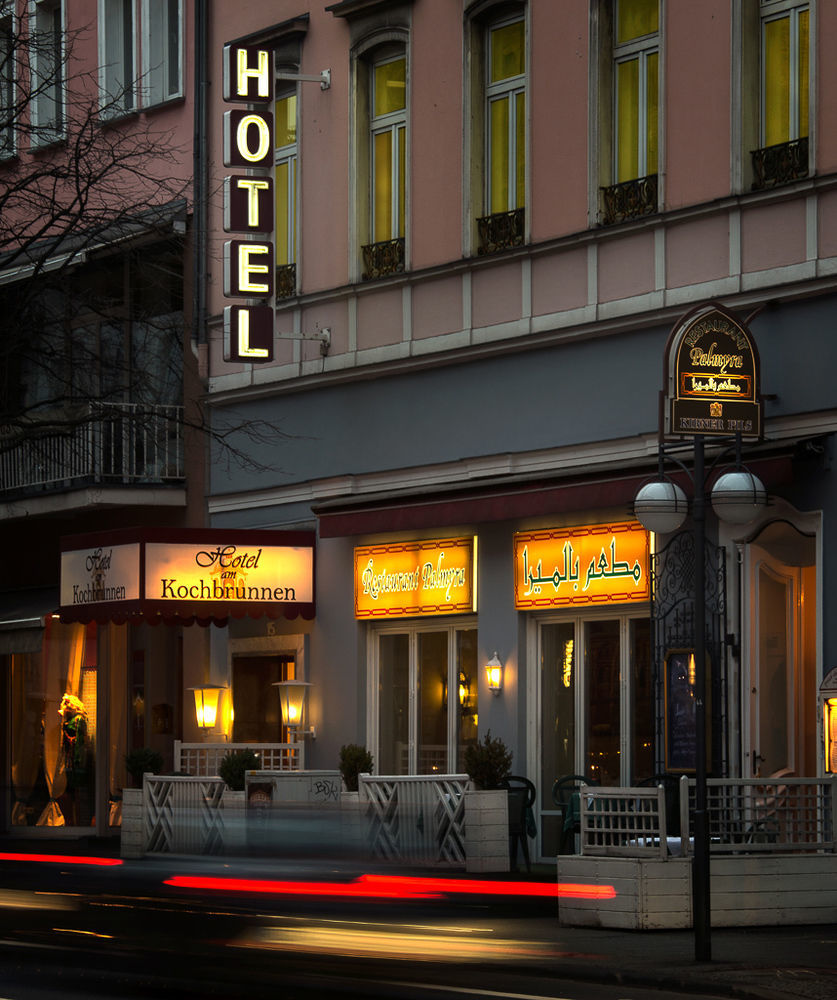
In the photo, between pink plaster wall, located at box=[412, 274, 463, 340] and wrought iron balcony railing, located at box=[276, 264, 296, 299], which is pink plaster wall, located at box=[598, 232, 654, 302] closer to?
pink plaster wall, located at box=[412, 274, 463, 340]

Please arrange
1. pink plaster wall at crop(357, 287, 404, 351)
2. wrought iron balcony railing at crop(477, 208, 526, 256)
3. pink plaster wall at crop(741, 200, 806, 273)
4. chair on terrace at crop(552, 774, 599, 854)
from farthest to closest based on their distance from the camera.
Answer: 1. pink plaster wall at crop(357, 287, 404, 351)
2. wrought iron balcony railing at crop(477, 208, 526, 256)
3. chair on terrace at crop(552, 774, 599, 854)
4. pink plaster wall at crop(741, 200, 806, 273)

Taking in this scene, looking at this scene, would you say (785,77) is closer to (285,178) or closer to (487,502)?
(487,502)

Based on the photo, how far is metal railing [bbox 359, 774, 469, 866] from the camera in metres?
20.2

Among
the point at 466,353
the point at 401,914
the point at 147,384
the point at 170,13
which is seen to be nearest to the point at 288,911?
the point at 401,914

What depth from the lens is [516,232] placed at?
864 inches

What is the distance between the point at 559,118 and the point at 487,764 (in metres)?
6.50

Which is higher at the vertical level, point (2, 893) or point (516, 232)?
point (516, 232)

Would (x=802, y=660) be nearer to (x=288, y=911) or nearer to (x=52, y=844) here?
→ (x=288, y=911)

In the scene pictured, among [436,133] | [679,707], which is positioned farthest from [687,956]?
[436,133]

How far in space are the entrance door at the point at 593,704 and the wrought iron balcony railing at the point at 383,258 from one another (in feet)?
14.8

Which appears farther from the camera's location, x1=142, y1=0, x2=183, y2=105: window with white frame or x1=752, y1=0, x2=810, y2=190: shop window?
x1=142, y1=0, x2=183, y2=105: window with white frame

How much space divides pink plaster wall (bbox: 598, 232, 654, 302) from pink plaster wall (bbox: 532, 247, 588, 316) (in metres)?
0.30

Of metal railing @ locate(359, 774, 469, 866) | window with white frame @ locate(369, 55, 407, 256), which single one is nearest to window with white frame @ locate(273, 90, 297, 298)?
window with white frame @ locate(369, 55, 407, 256)

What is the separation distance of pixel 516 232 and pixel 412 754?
19.5 feet
